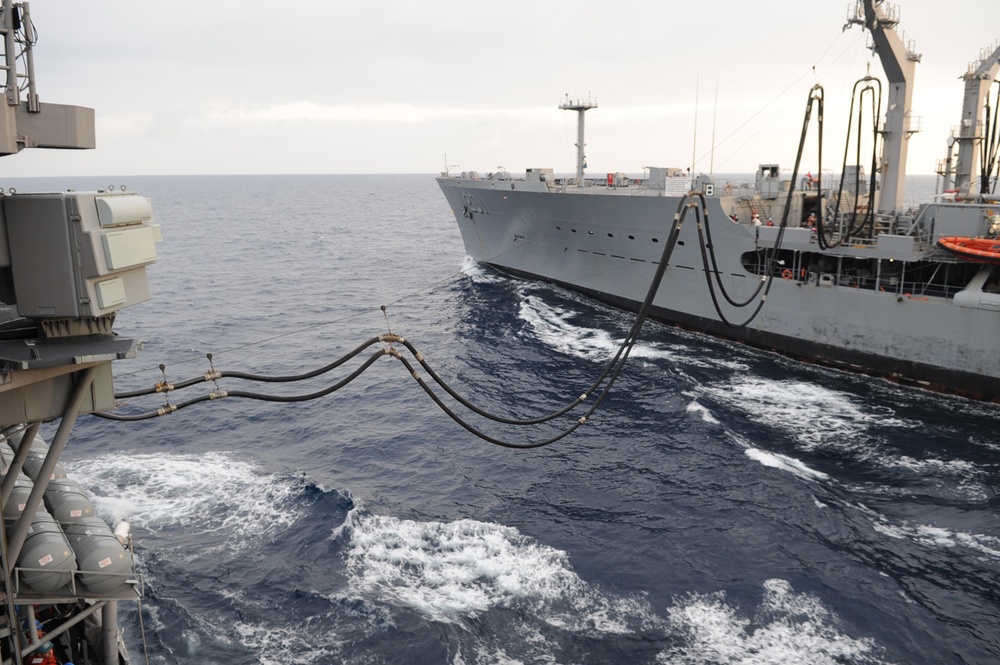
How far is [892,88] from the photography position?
3491 centimetres

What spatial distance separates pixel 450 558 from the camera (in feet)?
55.9

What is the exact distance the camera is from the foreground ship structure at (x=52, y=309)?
771 centimetres

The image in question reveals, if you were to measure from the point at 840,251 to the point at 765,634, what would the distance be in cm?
2301

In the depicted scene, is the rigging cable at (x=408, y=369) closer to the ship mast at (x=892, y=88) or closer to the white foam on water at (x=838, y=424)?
the white foam on water at (x=838, y=424)

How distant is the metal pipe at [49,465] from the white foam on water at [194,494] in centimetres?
941

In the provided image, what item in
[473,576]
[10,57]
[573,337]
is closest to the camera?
[10,57]

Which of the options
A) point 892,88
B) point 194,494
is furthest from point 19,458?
point 892,88

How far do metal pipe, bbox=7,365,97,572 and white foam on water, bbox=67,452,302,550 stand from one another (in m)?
9.41

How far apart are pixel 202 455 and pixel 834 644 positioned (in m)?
19.0

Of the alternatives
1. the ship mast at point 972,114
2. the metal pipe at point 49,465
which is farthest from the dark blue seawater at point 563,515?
the ship mast at point 972,114

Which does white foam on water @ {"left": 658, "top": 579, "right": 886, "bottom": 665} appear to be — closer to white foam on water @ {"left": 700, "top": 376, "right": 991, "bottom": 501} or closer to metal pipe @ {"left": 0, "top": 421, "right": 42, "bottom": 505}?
white foam on water @ {"left": 700, "top": 376, "right": 991, "bottom": 501}

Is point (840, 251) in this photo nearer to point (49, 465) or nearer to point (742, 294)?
point (742, 294)

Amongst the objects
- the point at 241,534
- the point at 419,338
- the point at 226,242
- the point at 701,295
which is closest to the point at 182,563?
the point at 241,534

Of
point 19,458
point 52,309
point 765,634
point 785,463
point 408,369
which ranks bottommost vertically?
point 765,634
